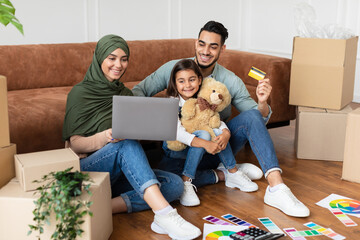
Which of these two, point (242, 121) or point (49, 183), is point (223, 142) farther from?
point (49, 183)

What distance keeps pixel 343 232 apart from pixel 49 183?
1.28m

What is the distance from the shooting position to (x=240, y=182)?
2525 mm

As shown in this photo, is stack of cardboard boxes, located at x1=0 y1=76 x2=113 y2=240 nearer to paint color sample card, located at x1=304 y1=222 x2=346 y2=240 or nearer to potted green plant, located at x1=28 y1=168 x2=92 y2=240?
potted green plant, located at x1=28 y1=168 x2=92 y2=240

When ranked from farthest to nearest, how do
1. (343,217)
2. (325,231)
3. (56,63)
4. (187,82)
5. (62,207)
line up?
(56,63), (187,82), (343,217), (325,231), (62,207)

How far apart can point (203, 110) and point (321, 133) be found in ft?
3.19

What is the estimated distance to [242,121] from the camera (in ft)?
8.14

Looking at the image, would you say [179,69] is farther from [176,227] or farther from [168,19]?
[168,19]

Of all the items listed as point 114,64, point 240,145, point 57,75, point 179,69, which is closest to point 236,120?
point 240,145

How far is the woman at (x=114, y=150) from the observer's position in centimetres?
199

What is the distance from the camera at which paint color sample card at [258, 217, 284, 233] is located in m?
2.07

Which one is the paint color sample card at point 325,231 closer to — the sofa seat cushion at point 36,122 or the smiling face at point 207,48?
the smiling face at point 207,48

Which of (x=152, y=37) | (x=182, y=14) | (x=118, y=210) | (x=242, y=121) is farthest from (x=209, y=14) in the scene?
(x=118, y=210)

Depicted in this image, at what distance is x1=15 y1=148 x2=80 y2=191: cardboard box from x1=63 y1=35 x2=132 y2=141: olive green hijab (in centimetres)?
31

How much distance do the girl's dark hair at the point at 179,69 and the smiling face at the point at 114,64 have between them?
30 centimetres
